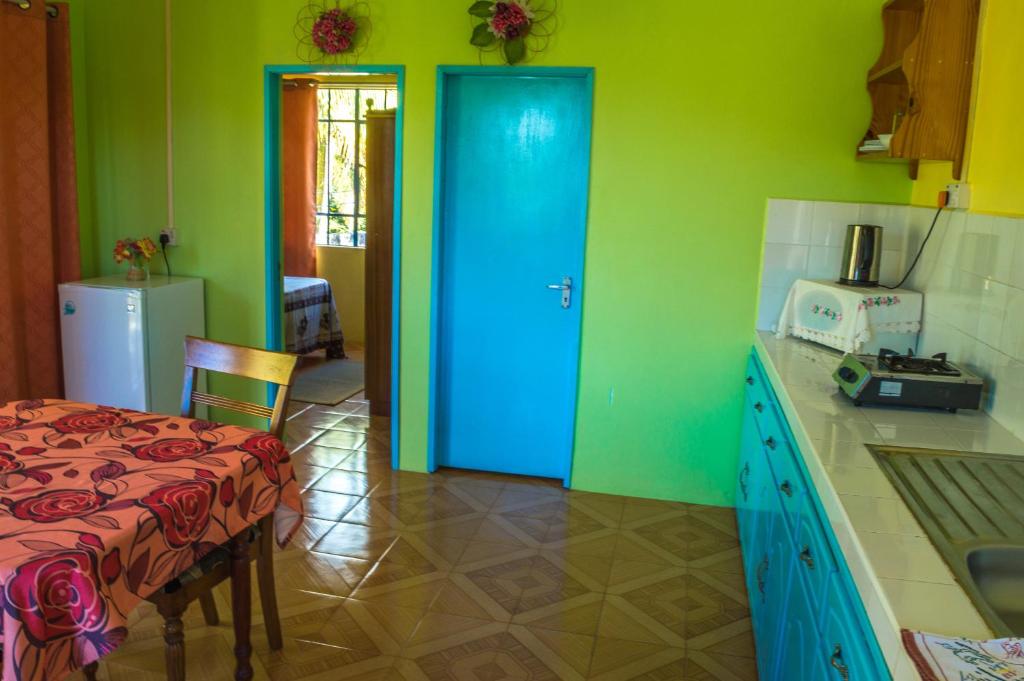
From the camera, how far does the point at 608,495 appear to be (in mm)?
4152

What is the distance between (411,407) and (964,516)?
2.93 meters

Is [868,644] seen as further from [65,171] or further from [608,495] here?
[65,171]

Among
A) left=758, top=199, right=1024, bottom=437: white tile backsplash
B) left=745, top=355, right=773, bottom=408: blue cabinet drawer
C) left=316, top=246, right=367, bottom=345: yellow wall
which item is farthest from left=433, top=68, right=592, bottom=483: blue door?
left=316, top=246, right=367, bottom=345: yellow wall

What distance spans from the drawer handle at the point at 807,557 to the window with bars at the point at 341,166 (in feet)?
20.1

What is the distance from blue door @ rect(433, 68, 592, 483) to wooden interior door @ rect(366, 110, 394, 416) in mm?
885

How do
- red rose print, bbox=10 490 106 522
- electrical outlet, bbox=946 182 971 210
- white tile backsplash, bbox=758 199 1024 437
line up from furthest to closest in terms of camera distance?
electrical outlet, bbox=946 182 971 210, white tile backsplash, bbox=758 199 1024 437, red rose print, bbox=10 490 106 522

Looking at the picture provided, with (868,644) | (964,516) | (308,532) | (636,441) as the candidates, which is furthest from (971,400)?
(308,532)

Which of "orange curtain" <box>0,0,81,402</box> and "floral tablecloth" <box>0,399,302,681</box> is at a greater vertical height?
"orange curtain" <box>0,0,81,402</box>

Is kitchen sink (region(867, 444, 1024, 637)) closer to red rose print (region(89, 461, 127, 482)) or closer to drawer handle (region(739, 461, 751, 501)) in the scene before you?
drawer handle (region(739, 461, 751, 501))

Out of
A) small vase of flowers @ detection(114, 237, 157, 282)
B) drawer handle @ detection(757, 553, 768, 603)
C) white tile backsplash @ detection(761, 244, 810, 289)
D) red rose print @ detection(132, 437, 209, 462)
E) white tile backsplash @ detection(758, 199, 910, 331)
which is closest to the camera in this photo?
red rose print @ detection(132, 437, 209, 462)

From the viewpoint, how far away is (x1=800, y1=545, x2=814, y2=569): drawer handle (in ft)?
6.42

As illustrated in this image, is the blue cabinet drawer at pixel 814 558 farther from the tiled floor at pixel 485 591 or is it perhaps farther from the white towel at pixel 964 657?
the tiled floor at pixel 485 591

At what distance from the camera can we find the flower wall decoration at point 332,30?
399cm

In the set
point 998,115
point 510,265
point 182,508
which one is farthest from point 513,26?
point 182,508
